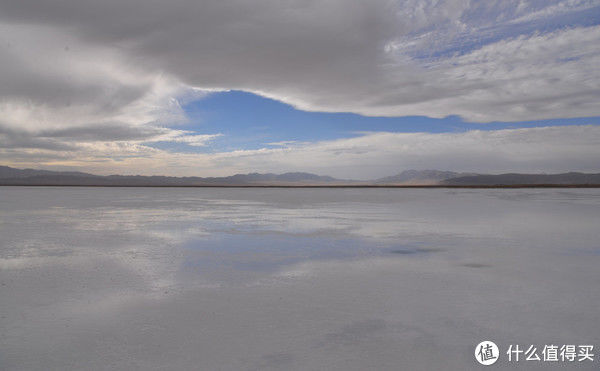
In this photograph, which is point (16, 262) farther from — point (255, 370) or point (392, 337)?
point (392, 337)

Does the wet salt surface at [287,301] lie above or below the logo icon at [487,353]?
above

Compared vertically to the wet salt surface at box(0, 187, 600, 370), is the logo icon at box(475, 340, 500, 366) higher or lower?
lower

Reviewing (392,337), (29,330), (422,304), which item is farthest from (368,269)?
(29,330)

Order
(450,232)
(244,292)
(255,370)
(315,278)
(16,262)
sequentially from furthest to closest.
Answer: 1. (450,232)
2. (16,262)
3. (315,278)
4. (244,292)
5. (255,370)

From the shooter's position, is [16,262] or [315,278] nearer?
[315,278]

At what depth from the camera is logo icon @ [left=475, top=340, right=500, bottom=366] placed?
413 cm

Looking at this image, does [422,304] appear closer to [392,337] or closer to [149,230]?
[392,337]

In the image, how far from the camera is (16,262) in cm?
873

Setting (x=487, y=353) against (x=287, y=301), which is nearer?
(x=487, y=353)

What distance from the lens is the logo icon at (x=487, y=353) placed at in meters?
4.13

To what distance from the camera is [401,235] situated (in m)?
12.9

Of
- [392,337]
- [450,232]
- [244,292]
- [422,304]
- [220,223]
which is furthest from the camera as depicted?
[220,223]

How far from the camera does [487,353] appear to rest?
4.28 m

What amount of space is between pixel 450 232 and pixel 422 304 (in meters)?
8.59
